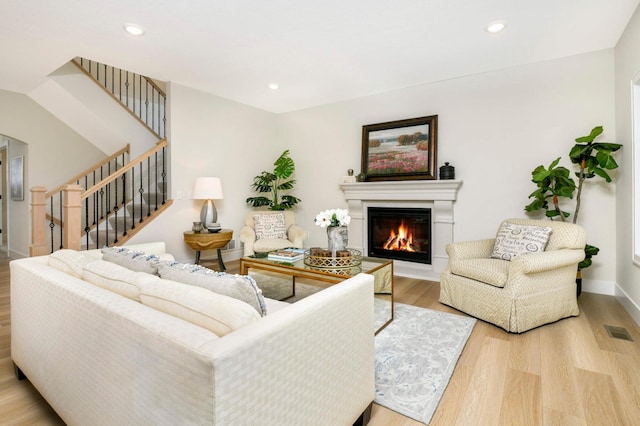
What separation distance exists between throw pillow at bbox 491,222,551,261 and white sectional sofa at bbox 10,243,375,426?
205cm

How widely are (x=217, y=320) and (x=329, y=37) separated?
9.24ft

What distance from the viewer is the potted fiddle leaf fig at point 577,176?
2.90 metres

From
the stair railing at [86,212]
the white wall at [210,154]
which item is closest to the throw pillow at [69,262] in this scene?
the stair railing at [86,212]

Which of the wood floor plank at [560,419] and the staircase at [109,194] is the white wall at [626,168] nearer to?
the wood floor plank at [560,419]

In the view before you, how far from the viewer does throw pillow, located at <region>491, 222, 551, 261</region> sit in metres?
2.76

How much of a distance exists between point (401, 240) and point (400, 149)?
1.23 meters

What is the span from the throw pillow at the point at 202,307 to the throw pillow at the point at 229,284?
0.31ft

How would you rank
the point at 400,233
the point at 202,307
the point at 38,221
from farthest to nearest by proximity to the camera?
the point at 400,233
the point at 38,221
the point at 202,307

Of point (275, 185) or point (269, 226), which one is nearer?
point (269, 226)

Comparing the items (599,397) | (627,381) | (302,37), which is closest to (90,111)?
(302,37)

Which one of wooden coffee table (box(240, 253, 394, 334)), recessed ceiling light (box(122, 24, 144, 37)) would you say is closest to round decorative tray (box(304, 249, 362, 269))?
wooden coffee table (box(240, 253, 394, 334))

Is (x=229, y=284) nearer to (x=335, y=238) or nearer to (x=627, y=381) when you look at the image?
(x=335, y=238)

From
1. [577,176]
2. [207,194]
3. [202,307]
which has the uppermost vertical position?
[577,176]

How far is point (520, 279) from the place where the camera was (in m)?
2.42
